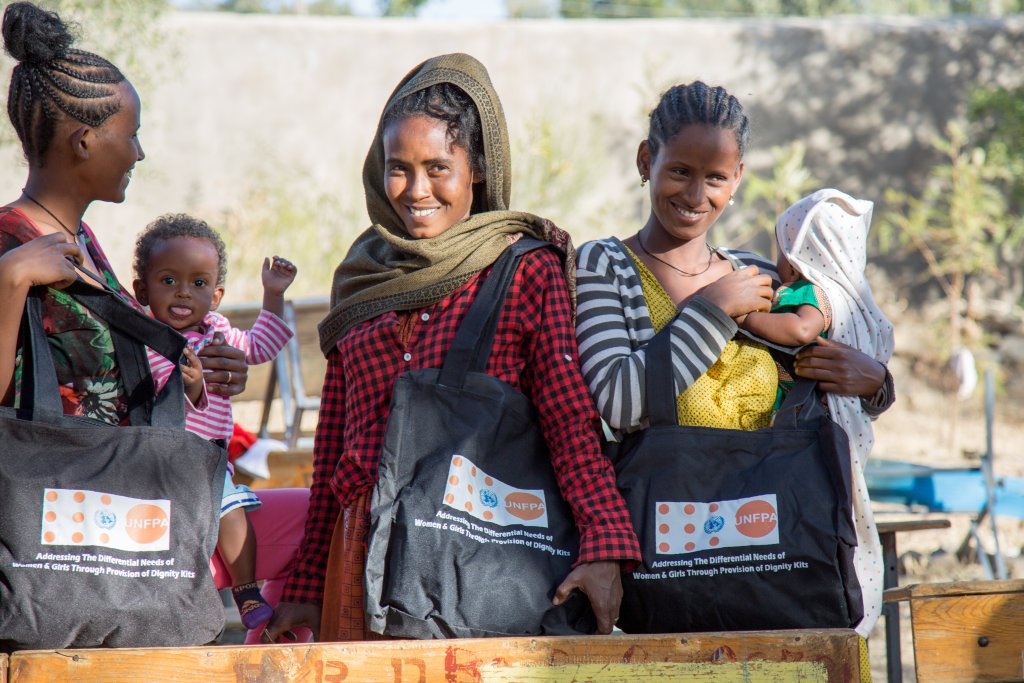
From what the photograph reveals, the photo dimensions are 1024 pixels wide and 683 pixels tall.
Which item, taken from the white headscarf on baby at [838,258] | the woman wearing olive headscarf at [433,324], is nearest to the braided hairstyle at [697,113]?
the white headscarf on baby at [838,258]

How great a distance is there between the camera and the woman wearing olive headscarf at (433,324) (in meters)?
2.15

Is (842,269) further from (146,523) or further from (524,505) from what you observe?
(146,523)

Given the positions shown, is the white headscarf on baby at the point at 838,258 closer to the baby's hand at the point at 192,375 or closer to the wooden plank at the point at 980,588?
the wooden plank at the point at 980,588

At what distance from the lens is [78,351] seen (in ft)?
6.93

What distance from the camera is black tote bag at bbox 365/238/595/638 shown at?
1975 millimetres

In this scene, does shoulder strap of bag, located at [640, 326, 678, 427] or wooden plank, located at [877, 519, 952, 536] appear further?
wooden plank, located at [877, 519, 952, 536]

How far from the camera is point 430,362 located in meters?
2.19

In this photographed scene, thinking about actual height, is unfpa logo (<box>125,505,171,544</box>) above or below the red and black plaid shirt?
below

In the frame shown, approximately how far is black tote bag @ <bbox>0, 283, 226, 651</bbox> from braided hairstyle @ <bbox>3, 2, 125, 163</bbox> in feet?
1.37

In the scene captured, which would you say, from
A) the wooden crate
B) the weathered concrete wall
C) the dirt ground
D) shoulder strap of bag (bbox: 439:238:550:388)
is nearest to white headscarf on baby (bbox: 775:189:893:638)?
the wooden crate

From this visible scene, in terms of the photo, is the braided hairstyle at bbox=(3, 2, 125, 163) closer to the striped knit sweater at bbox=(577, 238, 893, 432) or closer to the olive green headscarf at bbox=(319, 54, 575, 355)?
the olive green headscarf at bbox=(319, 54, 575, 355)

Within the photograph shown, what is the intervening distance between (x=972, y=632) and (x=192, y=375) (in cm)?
190

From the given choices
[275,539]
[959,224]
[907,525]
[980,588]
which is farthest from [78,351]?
[959,224]

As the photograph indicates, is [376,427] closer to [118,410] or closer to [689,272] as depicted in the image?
[118,410]
